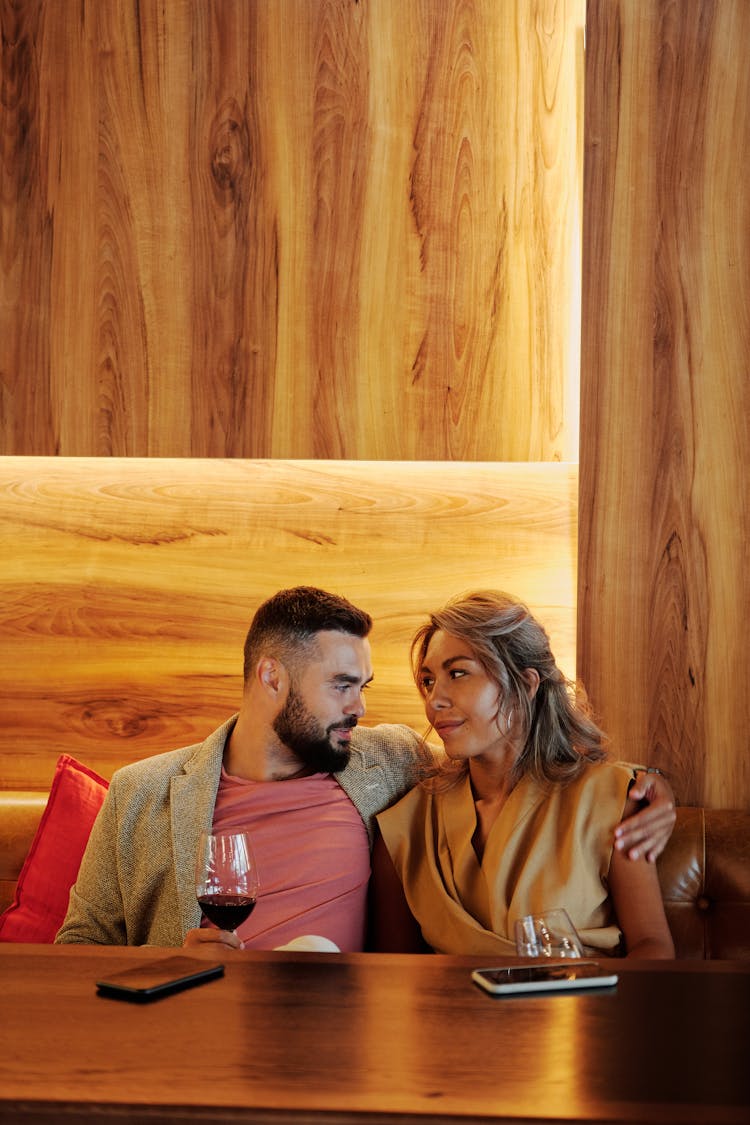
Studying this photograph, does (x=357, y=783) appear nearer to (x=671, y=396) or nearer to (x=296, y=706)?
(x=296, y=706)

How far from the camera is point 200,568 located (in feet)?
9.34

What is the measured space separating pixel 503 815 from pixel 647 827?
25cm

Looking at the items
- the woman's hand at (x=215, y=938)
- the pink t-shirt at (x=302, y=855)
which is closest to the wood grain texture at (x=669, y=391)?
the pink t-shirt at (x=302, y=855)

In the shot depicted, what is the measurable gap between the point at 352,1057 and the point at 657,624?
1.53 metres

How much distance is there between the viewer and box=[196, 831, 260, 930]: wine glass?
152cm

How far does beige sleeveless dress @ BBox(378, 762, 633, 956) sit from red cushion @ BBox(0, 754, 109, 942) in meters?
0.61

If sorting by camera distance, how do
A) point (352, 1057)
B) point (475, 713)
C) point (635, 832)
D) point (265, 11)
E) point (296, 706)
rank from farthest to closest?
point (265, 11) < point (296, 706) < point (475, 713) < point (635, 832) < point (352, 1057)

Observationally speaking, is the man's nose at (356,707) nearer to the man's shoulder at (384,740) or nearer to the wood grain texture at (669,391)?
the man's shoulder at (384,740)

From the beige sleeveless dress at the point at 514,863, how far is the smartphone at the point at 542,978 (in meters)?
0.69

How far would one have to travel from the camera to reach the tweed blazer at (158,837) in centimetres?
218

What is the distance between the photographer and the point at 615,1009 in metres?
1.20

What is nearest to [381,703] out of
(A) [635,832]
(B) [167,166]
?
(A) [635,832]

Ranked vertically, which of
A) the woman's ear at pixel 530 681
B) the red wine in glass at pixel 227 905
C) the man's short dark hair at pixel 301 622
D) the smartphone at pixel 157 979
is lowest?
the red wine in glass at pixel 227 905

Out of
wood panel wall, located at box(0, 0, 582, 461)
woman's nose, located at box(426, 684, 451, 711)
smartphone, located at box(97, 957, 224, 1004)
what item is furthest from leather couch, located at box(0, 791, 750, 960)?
smartphone, located at box(97, 957, 224, 1004)
